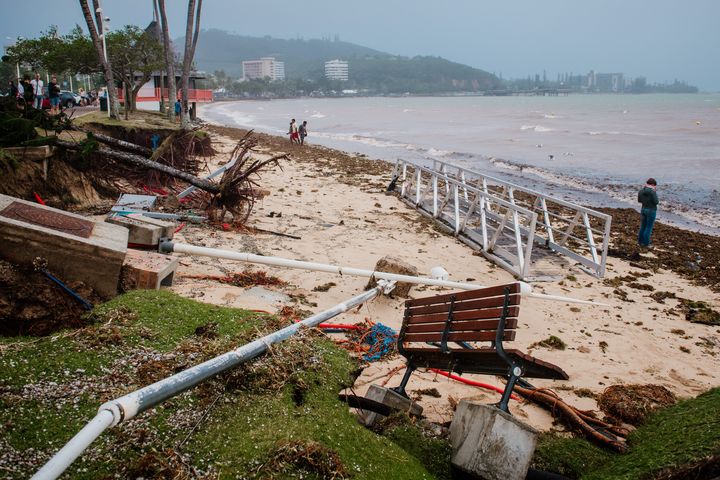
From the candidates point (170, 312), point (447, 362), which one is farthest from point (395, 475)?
point (170, 312)

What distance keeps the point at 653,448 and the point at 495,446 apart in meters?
1.17

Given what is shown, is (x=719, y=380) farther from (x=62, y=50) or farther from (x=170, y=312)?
(x=62, y=50)

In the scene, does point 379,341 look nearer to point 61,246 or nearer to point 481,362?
point 481,362

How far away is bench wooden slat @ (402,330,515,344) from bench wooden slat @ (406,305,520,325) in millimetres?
124

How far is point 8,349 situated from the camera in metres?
3.73

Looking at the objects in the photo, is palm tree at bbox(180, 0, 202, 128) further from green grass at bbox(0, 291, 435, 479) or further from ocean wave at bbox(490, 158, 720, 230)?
green grass at bbox(0, 291, 435, 479)

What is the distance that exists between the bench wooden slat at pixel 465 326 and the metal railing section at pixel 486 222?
4.50m

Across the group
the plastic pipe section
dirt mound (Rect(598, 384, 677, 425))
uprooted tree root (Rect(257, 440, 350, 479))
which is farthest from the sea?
uprooted tree root (Rect(257, 440, 350, 479))

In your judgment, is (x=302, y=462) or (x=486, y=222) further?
(x=486, y=222)

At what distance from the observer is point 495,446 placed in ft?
11.0

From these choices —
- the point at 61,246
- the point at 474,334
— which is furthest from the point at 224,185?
the point at 474,334

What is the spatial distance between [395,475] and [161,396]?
142cm

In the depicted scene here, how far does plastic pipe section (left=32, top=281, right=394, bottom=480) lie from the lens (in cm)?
224

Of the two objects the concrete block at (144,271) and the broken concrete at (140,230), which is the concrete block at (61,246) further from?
the broken concrete at (140,230)
